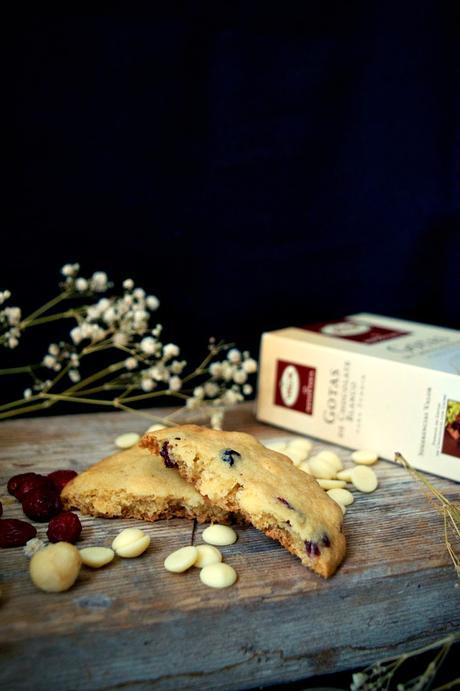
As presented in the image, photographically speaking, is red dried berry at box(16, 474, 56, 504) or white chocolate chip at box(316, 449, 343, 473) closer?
red dried berry at box(16, 474, 56, 504)

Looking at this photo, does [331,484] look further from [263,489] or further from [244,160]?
[244,160]

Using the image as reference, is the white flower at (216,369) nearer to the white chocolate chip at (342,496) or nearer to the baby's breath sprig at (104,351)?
the baby's breath sprig at (104,351)

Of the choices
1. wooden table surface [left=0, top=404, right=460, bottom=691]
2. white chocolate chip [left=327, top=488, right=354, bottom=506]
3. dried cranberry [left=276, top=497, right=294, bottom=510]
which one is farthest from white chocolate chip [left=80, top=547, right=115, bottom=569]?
white chocolate chip [left=327, top=488, right=354, bottom=506]

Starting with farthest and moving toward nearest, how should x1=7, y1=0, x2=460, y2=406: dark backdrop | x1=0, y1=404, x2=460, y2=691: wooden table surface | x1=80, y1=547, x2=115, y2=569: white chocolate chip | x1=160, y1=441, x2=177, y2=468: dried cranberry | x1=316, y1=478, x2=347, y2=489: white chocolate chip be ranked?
x1=7, y1=0, x2=460, y2=406: dark backdrop, x1=316, y1=478, x2=347, y2=489: white chocolate chip, x1=160, y1=441, x2=177, y2=468: dried cranberry, x1=80, y1=547, x2=115, y2=569: white chocolate chip, x1=0, y1=404, x2=460, y2=691: wooden table surface

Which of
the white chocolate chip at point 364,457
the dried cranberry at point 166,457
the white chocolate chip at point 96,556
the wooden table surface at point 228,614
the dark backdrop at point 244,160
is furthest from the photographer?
the dark backdrop at point 244,160

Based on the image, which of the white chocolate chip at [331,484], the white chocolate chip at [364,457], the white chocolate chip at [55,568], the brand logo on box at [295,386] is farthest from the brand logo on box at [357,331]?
the white chocolate chip at [55,568]

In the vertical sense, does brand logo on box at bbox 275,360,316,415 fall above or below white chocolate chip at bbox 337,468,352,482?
above

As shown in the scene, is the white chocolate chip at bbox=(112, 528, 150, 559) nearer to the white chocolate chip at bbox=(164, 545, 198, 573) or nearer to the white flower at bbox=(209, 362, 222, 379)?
the white chocolate chip at bbox=(164, 545, 198, 573)
